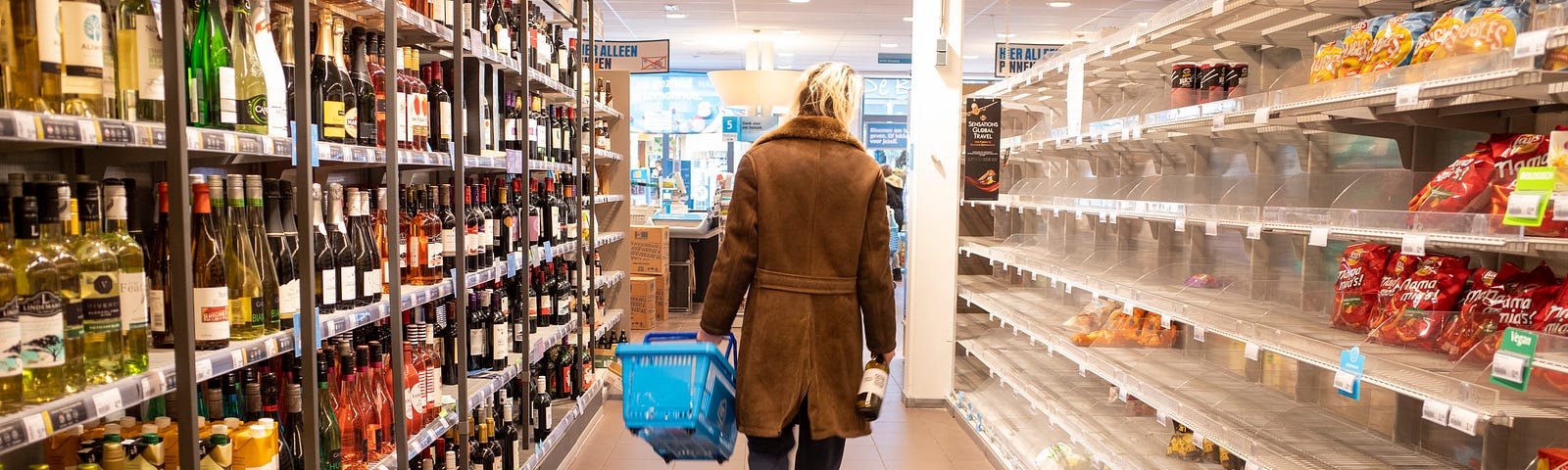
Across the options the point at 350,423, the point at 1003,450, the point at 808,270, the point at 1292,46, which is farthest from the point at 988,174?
the point at 350,423

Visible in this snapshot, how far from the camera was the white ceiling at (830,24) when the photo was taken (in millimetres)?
11094

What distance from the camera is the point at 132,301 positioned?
1691 millimetres

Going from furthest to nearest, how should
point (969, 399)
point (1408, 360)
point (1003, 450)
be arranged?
point (969, 399)
point (1003, 450)
point (1408, 360)

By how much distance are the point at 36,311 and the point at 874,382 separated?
2.02 meters

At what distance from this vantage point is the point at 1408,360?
2217 millimetres

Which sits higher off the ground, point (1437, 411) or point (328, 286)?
point (328, 286)

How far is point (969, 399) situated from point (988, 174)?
1.26 metres

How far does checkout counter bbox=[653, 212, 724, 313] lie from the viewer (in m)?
9.91

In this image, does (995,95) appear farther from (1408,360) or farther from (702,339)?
(1408,360)

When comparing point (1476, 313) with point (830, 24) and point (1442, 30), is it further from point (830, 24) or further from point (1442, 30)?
point (830, 24)

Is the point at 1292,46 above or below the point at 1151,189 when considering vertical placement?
above

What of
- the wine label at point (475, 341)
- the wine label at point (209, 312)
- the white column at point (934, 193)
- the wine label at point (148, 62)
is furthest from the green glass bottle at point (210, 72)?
the white column at point (934, 193)

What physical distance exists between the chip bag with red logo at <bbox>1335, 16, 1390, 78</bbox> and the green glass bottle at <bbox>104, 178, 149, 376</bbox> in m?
2.66

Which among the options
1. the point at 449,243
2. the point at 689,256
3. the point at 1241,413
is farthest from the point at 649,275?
the point at 1241,413
